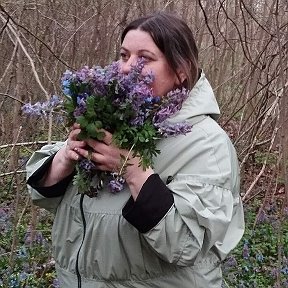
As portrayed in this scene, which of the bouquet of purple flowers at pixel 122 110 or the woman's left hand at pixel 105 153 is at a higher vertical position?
the bouquet of purple flowers at pixel 122 110

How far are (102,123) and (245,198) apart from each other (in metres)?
4.44

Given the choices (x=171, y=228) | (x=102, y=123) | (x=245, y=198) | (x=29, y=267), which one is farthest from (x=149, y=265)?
(x=245, y=198)

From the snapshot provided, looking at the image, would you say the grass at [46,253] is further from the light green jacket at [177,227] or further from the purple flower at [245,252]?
the light green jacket at [177,227]

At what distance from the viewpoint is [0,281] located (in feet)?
13.6

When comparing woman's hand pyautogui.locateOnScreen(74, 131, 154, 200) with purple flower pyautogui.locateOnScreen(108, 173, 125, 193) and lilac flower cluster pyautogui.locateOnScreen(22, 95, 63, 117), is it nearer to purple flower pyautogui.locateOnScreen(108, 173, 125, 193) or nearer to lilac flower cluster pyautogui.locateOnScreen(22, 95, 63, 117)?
purple flower pyautogui.locateOnScreen(108, 173, 125, 193)

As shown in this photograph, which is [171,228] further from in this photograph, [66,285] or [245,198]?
[245,198]

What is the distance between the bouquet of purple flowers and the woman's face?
0.10 m

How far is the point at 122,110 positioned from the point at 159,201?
0.87 feet

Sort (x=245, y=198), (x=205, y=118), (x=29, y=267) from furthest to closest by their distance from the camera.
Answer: (x=245, y=198)
(x=29, y=267)
(x=205, y=118)

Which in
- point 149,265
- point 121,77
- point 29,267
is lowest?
point 29,267

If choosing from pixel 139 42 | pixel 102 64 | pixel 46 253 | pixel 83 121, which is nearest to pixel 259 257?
pixel 46 253

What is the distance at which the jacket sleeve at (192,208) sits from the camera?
1.68m

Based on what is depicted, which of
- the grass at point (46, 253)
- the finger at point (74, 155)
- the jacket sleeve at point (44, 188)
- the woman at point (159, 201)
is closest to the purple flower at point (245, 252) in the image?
the grass at point (46, 253)

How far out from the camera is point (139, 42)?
6.26 ft
